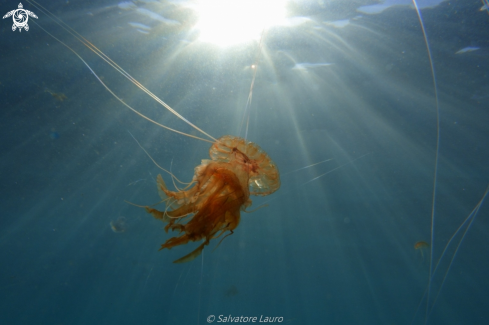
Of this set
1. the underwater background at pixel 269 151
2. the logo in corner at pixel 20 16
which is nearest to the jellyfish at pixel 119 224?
the underwater background at pixel 269 151

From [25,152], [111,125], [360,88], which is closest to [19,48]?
[111,125]

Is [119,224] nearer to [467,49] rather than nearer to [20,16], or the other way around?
[20,16]

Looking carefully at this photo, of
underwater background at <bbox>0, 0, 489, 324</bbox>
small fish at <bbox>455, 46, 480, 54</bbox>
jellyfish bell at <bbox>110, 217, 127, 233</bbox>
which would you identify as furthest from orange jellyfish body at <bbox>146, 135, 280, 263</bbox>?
jellyfish bell at <bbox>110, 217, 127, 233</bbox>

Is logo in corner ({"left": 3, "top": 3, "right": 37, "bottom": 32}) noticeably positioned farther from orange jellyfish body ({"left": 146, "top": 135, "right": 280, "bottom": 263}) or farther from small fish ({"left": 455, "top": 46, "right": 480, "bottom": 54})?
small fish ({"left": 455, "top": 46, "right": 480, "bottom": 54})

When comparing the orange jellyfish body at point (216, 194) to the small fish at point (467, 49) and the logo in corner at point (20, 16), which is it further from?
the logo in corner at point (20, 16)

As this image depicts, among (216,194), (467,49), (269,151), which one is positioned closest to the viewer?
(216,194)

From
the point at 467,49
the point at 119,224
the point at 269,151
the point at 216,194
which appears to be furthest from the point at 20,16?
the point at 119,224

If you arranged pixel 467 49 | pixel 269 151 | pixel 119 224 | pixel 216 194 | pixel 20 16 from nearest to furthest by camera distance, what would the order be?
pixel 216 194 → pixel 20 16 → pixel 467 49 → pixel 269 151 → pixel 119 224

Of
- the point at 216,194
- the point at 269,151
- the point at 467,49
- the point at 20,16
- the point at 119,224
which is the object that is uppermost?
the point at 20,16
